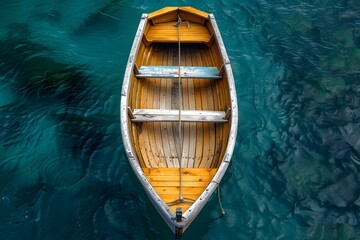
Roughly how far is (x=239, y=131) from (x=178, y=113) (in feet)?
8.90

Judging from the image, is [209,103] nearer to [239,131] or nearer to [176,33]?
[239,131]

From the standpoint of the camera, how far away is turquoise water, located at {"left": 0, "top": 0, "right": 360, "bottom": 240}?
27.7 feet

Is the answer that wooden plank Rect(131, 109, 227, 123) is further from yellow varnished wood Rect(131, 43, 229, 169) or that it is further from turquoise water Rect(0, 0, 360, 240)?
turquoise water Rect(0, 0, 360, 240)

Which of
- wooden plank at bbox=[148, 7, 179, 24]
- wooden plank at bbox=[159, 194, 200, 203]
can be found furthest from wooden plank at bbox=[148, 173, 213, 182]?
wooden plank at bbox=[148, 7, 179, 24]

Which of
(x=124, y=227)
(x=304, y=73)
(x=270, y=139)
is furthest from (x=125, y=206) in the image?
(x=304, y=73)

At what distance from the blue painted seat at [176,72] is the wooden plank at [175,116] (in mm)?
1405

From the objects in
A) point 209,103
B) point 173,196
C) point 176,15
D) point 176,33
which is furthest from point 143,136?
point 176,15

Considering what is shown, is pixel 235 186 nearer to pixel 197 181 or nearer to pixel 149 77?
pixel 197 181

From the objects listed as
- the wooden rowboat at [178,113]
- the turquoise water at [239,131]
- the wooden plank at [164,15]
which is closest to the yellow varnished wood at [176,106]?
the wooden rowboat at [178,113]

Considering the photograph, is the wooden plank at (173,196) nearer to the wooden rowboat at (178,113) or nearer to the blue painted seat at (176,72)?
the wooden rowboat at (178,113)

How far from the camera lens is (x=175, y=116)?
862 cm

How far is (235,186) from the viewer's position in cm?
909

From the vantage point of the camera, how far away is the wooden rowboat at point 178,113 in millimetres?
6715

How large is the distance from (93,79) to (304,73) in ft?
27.1
